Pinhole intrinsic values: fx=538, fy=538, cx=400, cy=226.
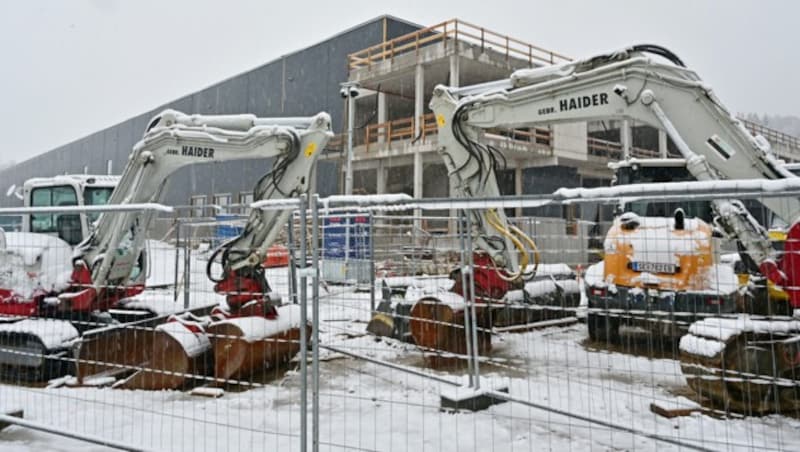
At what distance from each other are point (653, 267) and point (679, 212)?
909mm

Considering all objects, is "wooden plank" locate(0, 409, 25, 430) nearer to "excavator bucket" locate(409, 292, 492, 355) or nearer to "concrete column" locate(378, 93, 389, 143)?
"excavator bucket" locate(409, 292, 492, 355)

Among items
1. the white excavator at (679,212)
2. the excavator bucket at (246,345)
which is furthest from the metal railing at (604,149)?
the excavator bucket at (246,345)

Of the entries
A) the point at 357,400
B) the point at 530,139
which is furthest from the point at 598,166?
the point at 357,400

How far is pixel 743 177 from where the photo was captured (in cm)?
591

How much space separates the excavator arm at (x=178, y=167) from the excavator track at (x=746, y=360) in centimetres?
501

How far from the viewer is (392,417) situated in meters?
5.26

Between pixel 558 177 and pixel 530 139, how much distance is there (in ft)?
10.7

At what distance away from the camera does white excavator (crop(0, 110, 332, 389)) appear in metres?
6.41

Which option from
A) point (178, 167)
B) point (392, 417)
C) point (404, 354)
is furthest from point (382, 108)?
point (392, 417)

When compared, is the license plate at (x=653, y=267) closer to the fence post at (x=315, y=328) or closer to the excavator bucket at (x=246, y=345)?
the excavator bucket at (x=246, y=345)

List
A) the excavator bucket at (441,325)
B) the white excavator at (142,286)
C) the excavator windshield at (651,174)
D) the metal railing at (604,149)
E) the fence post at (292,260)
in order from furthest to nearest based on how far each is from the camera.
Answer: the metal railing at (604,149) → the excavator windshield at (651,174) → the excavator bucket at (441,325) → the white excavator at (142,286) → the fence post at (292,260)

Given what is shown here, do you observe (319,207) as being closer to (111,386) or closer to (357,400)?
(357,400)

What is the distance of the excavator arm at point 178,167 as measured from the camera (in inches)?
286

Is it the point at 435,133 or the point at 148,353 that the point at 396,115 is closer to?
the point at 435,133
